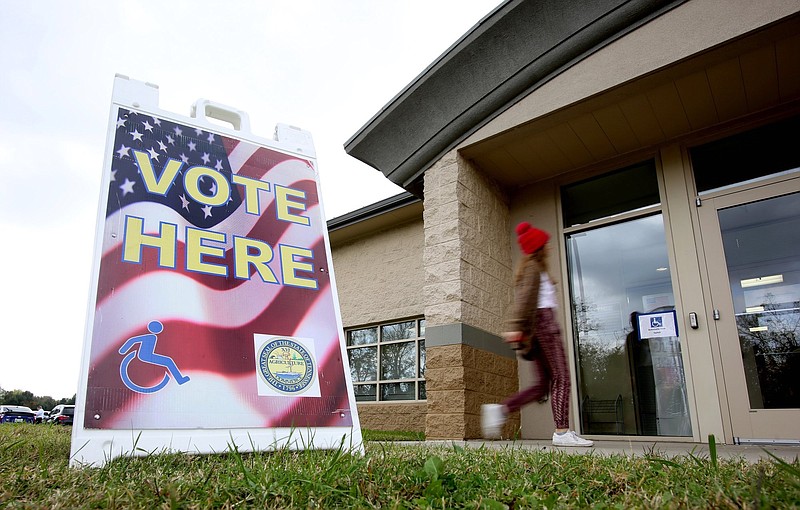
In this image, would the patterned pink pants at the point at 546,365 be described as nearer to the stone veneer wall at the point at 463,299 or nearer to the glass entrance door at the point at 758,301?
the stone veneer wall at the point at 463,299

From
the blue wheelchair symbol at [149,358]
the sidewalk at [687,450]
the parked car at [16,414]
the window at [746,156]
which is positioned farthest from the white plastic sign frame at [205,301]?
the parked car at [16,414]

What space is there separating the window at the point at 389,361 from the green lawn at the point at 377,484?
6.09 meters

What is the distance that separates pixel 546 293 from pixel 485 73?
3.07 metres

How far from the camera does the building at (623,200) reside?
4.68 metres

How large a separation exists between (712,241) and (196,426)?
5078 mm

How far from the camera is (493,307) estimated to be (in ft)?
19.9

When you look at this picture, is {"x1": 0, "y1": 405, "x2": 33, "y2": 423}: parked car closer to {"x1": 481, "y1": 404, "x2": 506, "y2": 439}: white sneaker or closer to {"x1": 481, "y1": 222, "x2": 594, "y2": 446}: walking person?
{"x1": 481, "y1": 404, "x2": 506, "y2": 439}: white sneaker

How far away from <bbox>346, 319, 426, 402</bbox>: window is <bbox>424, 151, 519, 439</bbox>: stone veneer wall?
2254mm

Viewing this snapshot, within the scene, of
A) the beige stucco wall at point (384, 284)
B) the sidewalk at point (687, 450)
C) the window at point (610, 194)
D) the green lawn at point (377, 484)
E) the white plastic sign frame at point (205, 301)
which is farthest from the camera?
the beige stucco wall at point (384, 284)

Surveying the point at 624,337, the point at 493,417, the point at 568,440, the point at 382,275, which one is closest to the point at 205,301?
the point at 493,417

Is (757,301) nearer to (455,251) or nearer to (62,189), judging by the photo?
(455,251)

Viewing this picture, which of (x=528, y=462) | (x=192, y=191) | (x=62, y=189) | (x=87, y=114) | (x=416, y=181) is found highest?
(x=87, y=114)

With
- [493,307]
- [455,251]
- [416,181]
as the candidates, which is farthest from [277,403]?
[416,181]

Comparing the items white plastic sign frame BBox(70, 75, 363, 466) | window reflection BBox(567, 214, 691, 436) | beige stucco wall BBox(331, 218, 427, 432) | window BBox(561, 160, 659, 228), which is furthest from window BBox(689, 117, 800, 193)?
white plastic sign frame BBox(70, 75, 363, 466)
